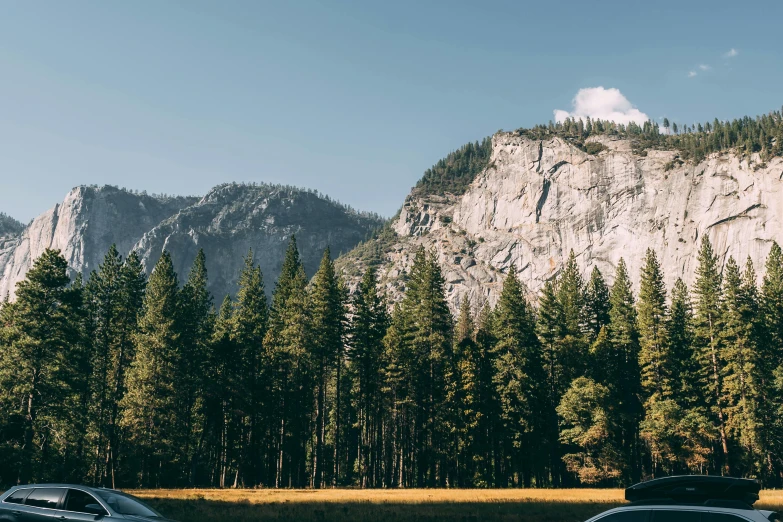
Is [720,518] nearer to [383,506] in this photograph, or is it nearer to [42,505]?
[42,505]

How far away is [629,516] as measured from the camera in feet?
29.2

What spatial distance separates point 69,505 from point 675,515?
11947 mm

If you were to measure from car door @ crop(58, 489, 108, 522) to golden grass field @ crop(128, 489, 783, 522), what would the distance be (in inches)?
425

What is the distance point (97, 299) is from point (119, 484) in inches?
580

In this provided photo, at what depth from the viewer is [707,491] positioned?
9.02 metres

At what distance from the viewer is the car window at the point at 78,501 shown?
12601 millimetres

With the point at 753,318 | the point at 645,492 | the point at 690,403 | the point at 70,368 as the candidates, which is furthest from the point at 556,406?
the point at 645,492

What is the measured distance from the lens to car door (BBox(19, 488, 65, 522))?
42.6 feet

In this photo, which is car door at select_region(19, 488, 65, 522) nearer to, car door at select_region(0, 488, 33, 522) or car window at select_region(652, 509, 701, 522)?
car door at select_region(0, 488, 33, 522)

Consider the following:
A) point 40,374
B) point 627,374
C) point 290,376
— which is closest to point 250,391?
point 290,376

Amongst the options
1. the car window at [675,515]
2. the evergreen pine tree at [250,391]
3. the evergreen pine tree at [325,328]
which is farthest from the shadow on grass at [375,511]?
the evergreen pine tree at [250,391]

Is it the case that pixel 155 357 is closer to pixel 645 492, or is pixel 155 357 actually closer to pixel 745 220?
pixel 645 492

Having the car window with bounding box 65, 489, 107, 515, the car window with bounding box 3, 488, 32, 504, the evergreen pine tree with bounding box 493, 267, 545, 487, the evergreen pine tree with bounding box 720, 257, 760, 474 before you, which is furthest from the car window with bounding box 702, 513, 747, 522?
the evergreen pine tree with bounding box 720, 257, 760, 474

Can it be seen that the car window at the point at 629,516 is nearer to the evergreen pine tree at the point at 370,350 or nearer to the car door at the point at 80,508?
the car door at the point at 80,508
